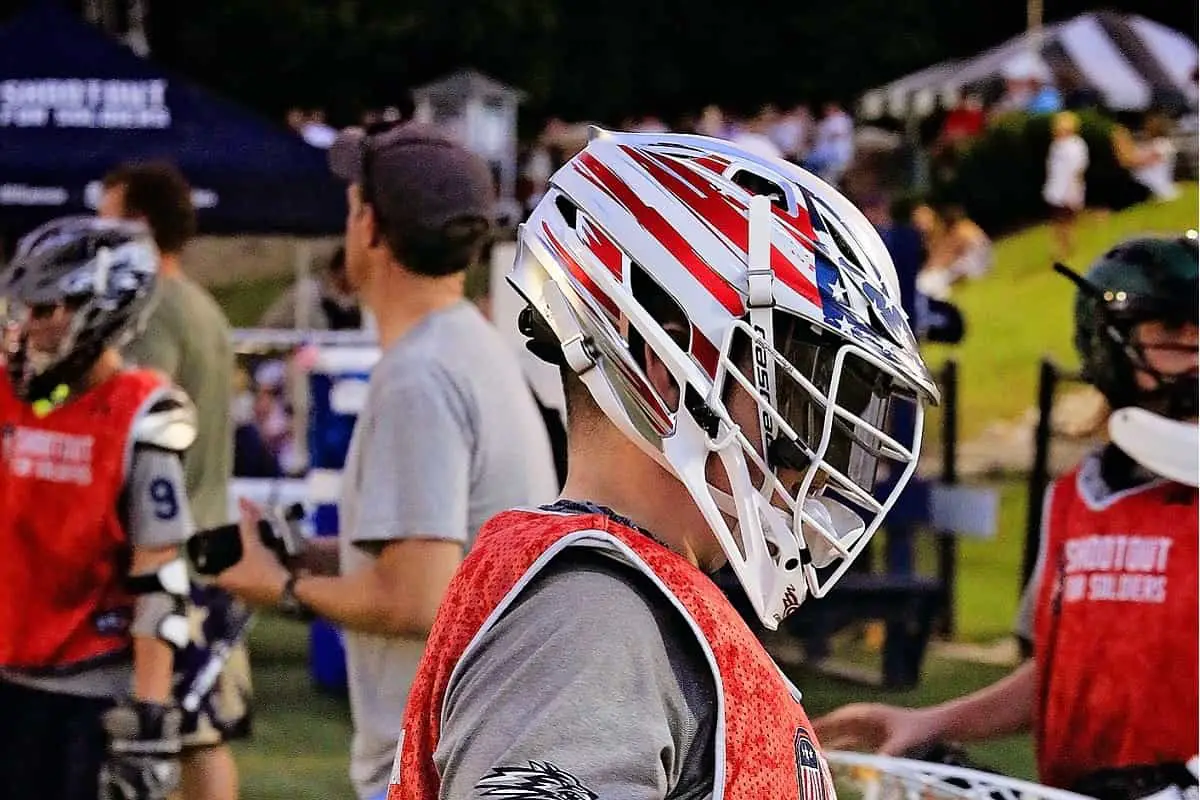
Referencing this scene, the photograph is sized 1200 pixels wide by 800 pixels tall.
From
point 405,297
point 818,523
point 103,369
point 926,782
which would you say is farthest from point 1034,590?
point 103,369

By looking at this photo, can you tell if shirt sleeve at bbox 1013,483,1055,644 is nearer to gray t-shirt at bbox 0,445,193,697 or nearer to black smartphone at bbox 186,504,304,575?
black smartphone at bbox 186,504,304,575

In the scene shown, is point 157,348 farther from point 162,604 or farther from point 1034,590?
point 1034,590

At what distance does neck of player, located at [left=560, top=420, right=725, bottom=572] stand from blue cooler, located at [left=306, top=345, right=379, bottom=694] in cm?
692

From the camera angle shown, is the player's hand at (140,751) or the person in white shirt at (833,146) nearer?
the player's hand at (140,751)

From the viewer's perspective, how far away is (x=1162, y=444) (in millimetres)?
3383

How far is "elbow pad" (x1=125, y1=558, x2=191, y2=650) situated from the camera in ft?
15.2

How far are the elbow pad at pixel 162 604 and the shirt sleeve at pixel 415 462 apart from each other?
45.1 inches

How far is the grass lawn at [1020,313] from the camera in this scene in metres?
19.7

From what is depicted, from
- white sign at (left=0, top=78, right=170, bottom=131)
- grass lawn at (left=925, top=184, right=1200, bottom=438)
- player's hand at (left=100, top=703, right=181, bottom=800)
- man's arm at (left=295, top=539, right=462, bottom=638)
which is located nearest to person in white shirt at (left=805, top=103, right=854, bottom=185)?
grass lawn at (left=925, top=184, right=1200, bottom=438)

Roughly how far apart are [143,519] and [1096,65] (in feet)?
102

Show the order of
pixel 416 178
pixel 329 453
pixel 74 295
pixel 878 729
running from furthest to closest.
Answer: pixel 329 453 < pixel 74 295 < pixel 416 178 < pixel 878 729

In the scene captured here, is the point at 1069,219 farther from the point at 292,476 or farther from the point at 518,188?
the point at 292,476

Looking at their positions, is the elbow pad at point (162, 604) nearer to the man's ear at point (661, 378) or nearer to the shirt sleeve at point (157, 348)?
the shirt sleeve at point (157, 348)

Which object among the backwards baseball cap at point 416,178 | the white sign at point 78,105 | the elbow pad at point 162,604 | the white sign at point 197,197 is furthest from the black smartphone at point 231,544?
the white sign at point 78,105
